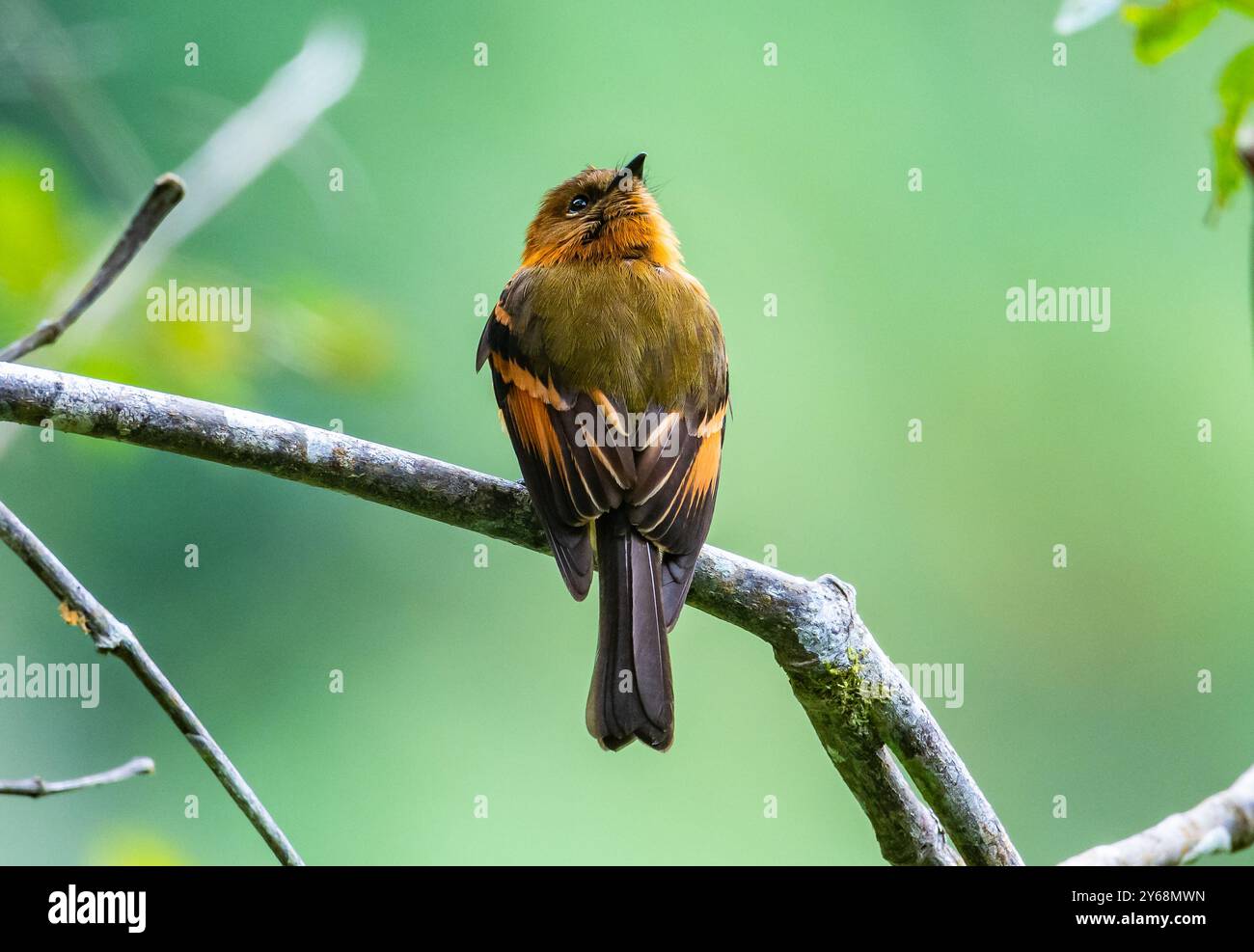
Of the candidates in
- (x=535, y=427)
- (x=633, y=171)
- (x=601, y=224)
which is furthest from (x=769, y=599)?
(x=633, y=171)

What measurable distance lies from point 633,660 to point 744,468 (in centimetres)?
400

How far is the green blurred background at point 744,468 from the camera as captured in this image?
5.45 m

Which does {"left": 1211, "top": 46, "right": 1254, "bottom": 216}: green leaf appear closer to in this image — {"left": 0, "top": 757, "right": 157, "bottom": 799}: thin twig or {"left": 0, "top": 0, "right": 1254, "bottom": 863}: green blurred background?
{"left": 0, "top": 757, "right": 157, "bottom": 799}: thin twig

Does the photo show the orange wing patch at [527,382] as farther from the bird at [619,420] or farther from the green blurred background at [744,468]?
the green blurred background at [744,468]

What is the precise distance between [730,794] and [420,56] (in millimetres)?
4710

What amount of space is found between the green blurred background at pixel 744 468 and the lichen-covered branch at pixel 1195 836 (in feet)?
11.5

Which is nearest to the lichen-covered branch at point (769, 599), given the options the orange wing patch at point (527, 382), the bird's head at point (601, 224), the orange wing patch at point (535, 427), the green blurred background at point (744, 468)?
the orange wing patch at point (535, 427)

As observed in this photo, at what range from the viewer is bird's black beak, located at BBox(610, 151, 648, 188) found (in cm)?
367

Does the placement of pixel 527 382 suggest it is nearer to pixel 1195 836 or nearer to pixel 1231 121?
pixel 1195 836

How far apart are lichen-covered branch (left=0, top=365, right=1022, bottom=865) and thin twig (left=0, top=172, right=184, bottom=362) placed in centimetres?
6

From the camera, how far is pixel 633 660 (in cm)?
257

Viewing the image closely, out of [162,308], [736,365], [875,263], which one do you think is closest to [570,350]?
[162,308]

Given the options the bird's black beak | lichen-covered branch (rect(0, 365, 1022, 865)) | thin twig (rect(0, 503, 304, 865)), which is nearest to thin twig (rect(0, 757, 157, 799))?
thin twig (rect(0, 503, 304, 865))
